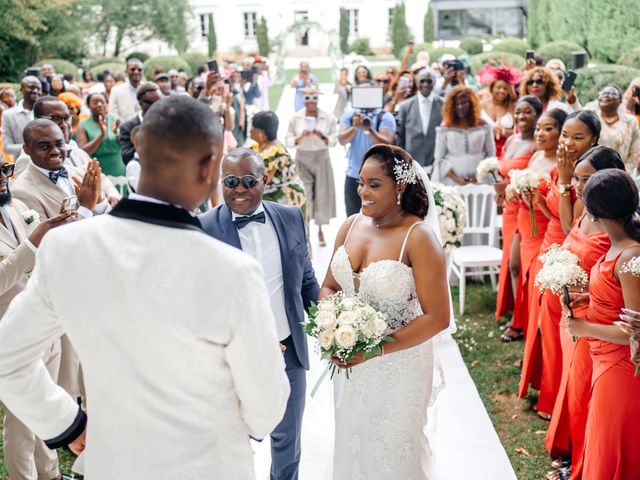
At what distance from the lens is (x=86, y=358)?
6.98 feet

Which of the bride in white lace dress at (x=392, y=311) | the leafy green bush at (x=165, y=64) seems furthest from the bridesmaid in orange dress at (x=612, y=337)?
the leafy green bush at (x=165, y=64)

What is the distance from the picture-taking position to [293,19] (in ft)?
181

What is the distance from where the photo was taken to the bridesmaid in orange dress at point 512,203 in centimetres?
676

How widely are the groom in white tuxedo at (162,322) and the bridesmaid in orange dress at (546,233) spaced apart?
11.9 feet

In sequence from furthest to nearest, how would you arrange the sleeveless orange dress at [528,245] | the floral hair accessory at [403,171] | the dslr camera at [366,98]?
1. the dslr camera at [366,98]
2. the sleeveless orange dress at [528,245]
3. the floral hair accessory at [403,171]

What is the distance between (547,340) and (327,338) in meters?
2.36

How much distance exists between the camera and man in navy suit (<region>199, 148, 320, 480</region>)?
12.8ft

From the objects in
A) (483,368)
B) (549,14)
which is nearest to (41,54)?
(549,14)

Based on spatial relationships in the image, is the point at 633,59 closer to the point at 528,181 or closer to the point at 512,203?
the point at 512,203

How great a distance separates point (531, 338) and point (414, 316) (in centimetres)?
205

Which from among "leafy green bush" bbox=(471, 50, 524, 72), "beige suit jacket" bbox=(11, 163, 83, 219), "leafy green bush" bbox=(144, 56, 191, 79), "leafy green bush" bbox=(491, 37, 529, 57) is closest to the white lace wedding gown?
"beige suit jacket" bbox=(11, 163, 83, 219)

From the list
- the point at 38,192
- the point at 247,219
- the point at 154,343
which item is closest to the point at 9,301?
the point at 38,192

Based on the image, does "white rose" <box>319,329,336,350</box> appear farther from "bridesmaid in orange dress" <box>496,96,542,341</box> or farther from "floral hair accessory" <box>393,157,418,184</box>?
"bridesmaid in orange dress" <box>496,96,542,341</box>

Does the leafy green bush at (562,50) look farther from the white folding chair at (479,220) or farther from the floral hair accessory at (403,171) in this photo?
the floral hair accessory at (403,171)
